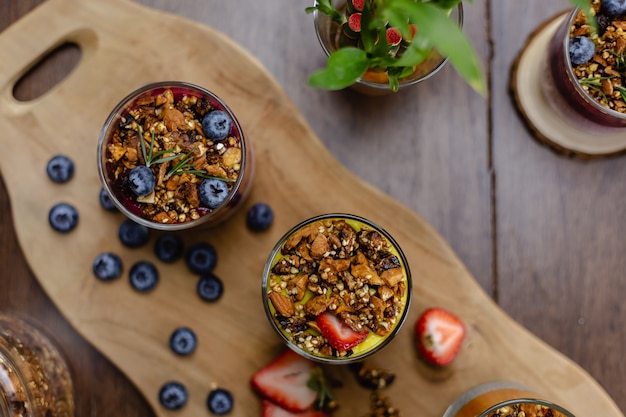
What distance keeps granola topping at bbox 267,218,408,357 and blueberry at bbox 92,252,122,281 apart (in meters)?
0.49

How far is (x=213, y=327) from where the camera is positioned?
71.7 inches

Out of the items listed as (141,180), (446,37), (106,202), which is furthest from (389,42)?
(106,202)

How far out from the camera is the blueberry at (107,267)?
5.93 ft

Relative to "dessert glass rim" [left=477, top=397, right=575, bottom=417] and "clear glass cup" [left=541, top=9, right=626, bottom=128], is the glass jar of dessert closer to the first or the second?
"dessert glass rim" [left=477, top=397, right=575, bottom=417]

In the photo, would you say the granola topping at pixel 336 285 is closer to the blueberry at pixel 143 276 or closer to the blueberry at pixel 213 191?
the blueberry at pixel 213 191

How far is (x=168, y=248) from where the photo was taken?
1.83 m

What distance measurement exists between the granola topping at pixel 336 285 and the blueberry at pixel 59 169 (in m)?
0.69

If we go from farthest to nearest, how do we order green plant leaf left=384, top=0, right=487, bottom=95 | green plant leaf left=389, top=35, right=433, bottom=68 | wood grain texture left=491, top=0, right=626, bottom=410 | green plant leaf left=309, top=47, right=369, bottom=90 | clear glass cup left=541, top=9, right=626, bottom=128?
wood grain texture left=491, top=0, right=626, bottom=410, clear glass cup left=541, top=9, right=626, bottom=128, green plant leaf left=309, top=47, right=369, bottom=90, green plant leaf left=389, top=35, right=433, bottom=68, green plant leaf left=384, top=0, right=487, bottom=95

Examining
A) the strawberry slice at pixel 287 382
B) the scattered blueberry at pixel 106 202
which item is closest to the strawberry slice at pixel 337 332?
the strawberry slice at pixel 287 382

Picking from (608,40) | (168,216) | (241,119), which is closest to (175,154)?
(168,216)

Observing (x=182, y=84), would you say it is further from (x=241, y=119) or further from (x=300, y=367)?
(x=300, y=367)

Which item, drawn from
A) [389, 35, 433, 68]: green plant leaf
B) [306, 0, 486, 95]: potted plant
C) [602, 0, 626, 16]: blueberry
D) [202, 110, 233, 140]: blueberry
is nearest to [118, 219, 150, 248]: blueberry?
[202, 110, 233, 140]: blueberry

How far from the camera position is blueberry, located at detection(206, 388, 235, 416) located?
69.9 inches

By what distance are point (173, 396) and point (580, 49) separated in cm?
145
